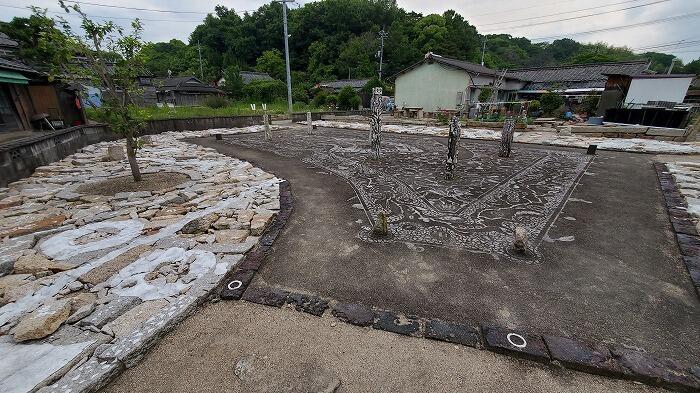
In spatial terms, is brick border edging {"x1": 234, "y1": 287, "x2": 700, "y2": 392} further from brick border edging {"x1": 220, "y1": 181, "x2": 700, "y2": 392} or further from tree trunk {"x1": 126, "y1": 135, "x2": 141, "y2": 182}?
tree trunk {"x1": 126, "y1": 135, "x2": 141, "y2": 182}

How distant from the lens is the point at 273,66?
52.1 m

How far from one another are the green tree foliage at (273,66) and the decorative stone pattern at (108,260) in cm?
4744

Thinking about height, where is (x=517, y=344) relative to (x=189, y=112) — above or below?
below

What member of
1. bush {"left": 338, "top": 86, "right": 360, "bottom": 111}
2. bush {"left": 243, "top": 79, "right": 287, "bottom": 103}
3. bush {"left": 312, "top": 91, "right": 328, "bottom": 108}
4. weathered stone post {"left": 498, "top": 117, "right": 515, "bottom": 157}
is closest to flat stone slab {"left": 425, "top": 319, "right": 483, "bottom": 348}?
weathered stone post {"left": 498, "top": 117, "right": 515, "bottom": 157}

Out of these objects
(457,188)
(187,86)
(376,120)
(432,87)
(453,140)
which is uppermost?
(187,86)

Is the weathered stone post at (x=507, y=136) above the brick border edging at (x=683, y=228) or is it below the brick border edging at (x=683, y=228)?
above

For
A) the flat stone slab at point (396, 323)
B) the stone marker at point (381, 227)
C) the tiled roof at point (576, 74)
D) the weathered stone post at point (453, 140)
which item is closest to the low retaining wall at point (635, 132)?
the weathered stone post at point (453, 140)

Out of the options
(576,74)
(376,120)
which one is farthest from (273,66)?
(376,120)

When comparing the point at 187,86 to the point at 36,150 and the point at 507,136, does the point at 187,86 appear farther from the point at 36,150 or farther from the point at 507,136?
the point at 507,136

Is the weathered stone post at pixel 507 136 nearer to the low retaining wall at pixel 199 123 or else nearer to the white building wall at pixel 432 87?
the white building wall at pixel 432 87

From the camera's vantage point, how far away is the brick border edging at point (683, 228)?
14.0 ft

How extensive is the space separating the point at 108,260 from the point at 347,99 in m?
29.3

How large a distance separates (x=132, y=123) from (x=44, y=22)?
2444mm

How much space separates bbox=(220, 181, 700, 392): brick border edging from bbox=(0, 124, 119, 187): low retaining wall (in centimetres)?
884
